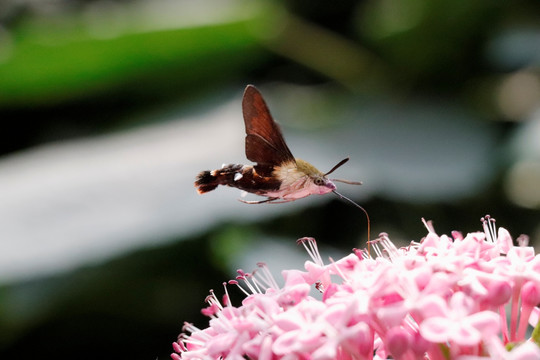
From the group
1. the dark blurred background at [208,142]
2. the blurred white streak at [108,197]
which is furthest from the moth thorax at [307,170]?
the blurred white streak at [108,197]

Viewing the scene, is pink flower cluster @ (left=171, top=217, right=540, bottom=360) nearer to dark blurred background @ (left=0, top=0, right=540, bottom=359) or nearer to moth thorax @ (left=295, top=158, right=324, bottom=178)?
moth thorax @ (left=295, top=158, right=324, bottom=178)

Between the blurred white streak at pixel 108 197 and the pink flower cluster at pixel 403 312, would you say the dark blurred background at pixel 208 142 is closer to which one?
the blurred white streak at pixel 108 197

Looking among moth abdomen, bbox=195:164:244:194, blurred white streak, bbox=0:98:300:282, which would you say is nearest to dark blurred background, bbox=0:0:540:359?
blurred white streak, bbox=0:98:300:282

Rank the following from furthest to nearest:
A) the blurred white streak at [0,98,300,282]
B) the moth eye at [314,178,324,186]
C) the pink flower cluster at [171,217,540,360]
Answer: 1. the blurred white streak at [0,98,300,282]
2. the moth eye at [314,178,324,186]
3. the pink flower cluster at [171,217,540,360]

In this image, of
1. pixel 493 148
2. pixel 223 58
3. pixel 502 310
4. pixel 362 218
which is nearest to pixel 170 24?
pixel 223 58

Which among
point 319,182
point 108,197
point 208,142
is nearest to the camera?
point 319,182

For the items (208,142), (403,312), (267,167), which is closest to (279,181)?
(267,167)

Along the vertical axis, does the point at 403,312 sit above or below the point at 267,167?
below

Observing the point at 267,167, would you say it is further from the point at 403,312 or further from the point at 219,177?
the point at 403,312
